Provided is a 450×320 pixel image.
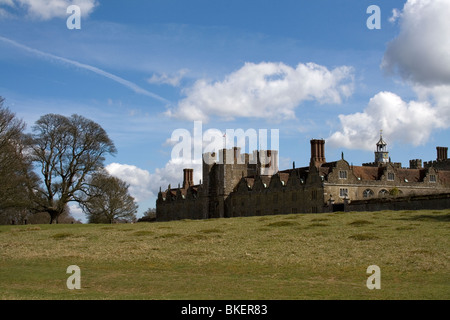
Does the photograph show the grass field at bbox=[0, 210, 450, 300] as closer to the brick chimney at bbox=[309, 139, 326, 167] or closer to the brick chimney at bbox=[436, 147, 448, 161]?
the brick chimney at bbox=[309, 139, 326, 167]

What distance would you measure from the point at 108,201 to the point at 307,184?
1420 inches

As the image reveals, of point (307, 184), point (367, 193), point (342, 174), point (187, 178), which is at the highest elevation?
point (187, 178)

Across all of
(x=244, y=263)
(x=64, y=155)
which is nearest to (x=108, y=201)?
(x=64, y=155)

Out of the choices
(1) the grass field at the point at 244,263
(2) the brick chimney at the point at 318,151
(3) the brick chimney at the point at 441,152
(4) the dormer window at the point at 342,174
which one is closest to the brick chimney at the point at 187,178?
(2) the brick chimney at the point at 318,151

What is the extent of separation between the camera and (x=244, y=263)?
26.1 meters

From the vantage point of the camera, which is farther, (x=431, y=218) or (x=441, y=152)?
(x=441, y=152)

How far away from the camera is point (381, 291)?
19.0 m

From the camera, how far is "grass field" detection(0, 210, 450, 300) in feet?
63.4

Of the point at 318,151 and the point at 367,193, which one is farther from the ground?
the point at 318,151

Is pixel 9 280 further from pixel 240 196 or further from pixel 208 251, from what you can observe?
pixel 240 196

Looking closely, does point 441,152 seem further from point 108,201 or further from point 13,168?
point 13,168

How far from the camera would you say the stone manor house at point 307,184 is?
259 ft
